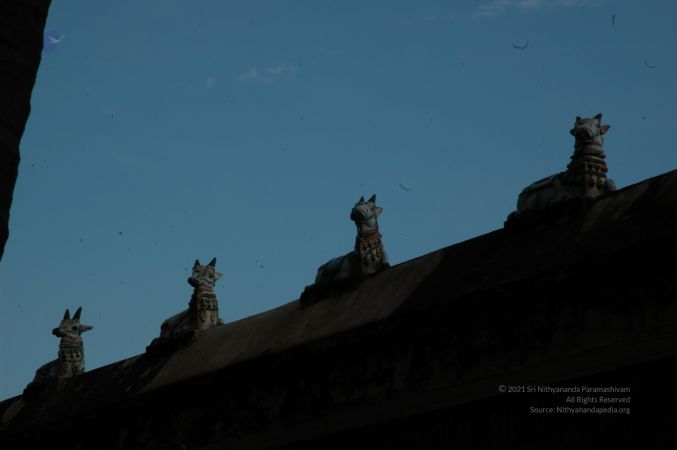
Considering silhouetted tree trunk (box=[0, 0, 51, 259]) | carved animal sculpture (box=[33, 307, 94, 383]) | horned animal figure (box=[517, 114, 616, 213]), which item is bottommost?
silhouetted tree trunk (box=[0, 0, 51, 259])

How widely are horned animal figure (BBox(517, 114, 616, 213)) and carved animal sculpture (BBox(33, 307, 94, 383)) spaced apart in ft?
33.9

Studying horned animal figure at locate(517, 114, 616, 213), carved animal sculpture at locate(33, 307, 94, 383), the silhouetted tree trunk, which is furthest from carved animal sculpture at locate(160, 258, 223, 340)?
the silhouetted tree trunk

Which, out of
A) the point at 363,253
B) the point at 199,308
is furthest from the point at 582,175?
the point at 199,308

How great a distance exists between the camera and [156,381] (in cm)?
1719

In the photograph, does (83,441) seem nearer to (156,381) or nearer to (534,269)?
(156,381)

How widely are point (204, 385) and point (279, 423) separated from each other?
5.40ft

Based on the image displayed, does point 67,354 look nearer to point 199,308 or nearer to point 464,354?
point 199,308

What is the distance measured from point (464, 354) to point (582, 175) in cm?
258

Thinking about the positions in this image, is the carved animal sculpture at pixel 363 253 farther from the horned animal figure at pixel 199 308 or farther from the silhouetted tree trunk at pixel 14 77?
the silhouetted tree trunk at pixel 14 77

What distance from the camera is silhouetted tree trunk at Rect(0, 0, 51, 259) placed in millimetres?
5332

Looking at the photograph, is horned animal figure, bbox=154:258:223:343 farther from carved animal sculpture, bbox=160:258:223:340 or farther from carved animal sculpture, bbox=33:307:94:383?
carved animal sculpture, bbox=33:307:94:383

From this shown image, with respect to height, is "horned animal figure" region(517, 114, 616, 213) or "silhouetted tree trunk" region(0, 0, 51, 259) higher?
"horned animal figure" region(517, 114, 616, 213)

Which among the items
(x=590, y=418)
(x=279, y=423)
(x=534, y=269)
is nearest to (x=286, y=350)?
(x=279, y=423)

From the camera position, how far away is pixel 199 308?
18.6 m
